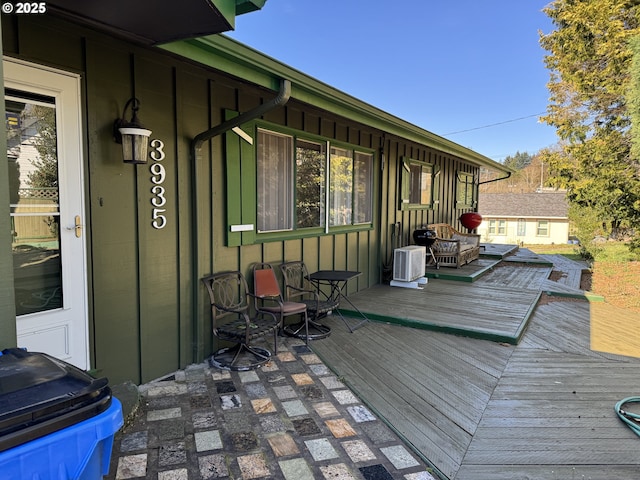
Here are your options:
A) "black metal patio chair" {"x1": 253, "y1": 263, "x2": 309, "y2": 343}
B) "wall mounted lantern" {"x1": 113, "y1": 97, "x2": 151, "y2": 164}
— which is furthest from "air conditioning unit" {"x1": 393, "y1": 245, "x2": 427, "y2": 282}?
"wall mounted lantern" {"x1": 113, "y1": 97, "x2": 151, "y2": 164}

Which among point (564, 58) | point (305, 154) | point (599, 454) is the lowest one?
point (599, 454)

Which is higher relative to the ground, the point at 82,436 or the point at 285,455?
the point at 82,436

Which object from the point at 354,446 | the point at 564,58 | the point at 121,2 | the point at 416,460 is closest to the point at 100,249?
the point at 121,2

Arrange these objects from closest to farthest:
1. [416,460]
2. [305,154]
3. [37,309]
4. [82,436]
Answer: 1. [82,436]
2. [416,460]
3. [37,309]
4. [305,154]

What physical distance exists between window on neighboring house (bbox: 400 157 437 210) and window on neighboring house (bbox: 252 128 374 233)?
109 centimetres

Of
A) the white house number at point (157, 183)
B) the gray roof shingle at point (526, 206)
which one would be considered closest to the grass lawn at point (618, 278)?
the white house number at point (157, 183)

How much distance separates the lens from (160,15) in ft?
6.03

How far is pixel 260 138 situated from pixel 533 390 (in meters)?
3.14

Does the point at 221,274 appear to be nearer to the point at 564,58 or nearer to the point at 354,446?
the point at 354,446

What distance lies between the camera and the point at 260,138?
3.80 m

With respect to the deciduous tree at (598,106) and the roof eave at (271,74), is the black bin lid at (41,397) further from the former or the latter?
the deciduous tree at (598,106)

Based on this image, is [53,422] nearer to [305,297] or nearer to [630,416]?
[630,416]

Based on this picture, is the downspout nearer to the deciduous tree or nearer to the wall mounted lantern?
the wall mounted lantern

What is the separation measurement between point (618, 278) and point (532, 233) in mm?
20717
